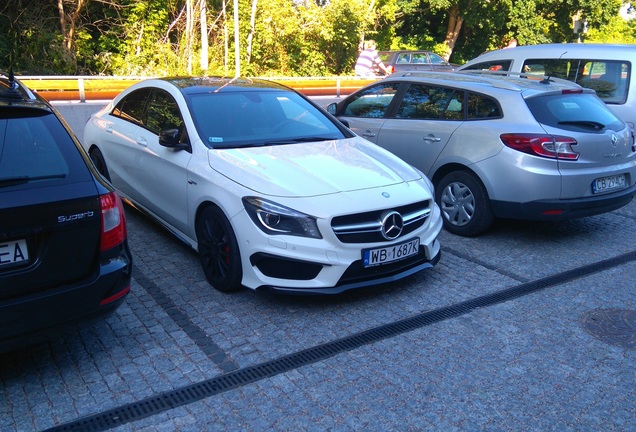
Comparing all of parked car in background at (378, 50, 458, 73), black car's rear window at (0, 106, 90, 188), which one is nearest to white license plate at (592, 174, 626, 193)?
black car's rear window at (0, 106, 90, 188)

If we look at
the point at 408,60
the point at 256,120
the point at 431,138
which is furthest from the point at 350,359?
the point at 408,60

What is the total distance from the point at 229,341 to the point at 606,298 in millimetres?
3050

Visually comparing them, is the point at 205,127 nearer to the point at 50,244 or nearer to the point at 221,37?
the point at 50,244

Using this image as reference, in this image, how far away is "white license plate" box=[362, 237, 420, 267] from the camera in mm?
4598

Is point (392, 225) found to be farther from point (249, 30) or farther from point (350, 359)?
point (249, 30)

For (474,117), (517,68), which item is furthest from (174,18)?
(474,117)

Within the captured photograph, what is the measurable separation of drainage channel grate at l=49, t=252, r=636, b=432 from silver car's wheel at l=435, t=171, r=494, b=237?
41.8 inches

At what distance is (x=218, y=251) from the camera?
4.91 metres

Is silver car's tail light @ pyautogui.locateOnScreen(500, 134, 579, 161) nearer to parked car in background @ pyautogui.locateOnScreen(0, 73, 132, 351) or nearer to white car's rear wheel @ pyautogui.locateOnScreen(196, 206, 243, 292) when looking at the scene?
white car's rear wheel @ pyautogui.locateOnScreen(196, 206, 243, 292)

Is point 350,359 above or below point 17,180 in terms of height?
below

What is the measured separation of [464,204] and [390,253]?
207 cm

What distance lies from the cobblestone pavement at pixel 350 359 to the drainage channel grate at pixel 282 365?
12mm

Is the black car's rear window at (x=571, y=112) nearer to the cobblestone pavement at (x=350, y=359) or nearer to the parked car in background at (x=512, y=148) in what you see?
the parked car in background at (x=512, y=148)

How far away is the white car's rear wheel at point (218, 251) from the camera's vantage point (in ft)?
15.5
